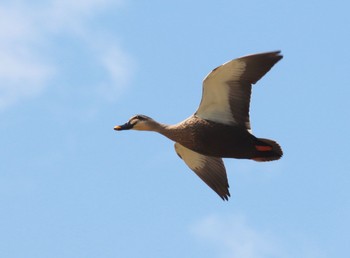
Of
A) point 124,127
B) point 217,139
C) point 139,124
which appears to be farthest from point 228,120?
point 124,127

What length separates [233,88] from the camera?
17.3m

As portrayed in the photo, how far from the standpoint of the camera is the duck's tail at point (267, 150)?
17062 mm

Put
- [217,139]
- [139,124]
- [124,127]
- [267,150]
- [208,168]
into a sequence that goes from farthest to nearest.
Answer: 1. [208,168]
2. [124,127]
3. [139,124]
4. [217,139]
5. [267,150]

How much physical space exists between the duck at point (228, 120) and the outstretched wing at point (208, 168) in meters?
1.10

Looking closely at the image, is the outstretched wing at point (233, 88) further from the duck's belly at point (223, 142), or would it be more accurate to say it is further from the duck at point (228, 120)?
the duck's belly at point (223, 142)

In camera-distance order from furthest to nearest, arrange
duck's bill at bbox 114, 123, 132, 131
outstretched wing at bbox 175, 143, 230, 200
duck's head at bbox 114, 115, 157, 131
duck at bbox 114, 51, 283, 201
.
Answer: outstretched wing at bbox 175, 143, 230, 200
duck's bill at bbox 114, 123, 132, 131
duck's head at bbox 114, 115, 157, 131
duck at bbox 114, 51, 283, 201

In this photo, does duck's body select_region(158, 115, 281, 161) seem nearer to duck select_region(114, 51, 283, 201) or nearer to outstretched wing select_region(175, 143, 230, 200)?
duck select_region(114, 51, 283, 201)

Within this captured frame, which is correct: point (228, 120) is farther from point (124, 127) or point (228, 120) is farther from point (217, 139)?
point (124, 127)

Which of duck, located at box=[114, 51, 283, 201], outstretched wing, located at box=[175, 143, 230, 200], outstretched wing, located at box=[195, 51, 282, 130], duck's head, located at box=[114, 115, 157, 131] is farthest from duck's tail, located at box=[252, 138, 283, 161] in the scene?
duck's head, located at box=[114, 115, 157, 131]

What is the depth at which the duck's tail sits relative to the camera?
17062mm

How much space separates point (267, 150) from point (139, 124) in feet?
7.59

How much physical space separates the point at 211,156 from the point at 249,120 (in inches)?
37.1

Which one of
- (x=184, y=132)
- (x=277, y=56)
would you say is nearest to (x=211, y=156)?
(x=184, y=132)

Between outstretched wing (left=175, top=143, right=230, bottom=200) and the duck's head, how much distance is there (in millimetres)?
955
